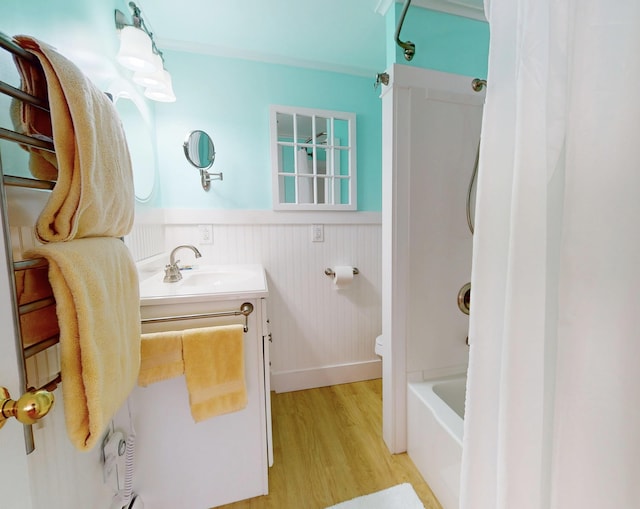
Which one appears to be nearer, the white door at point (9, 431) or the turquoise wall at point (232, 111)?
the white door at point (9, 431)

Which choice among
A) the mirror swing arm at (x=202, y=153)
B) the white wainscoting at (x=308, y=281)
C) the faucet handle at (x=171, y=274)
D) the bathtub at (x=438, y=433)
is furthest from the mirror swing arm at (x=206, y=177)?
the bathtub at (x=438, y=433)

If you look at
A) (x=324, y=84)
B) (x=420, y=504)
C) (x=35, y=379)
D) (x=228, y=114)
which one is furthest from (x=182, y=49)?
(x=420, y=504)

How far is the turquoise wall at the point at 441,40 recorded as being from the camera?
4.62ft

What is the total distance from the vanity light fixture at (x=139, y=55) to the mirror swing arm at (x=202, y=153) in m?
0.29

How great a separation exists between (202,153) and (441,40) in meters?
1.55

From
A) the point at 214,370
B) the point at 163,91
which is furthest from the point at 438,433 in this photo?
the point at 163,91

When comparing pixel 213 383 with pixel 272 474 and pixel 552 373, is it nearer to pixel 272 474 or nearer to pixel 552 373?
pixel 272 474

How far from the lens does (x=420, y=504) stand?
1112 millimetres

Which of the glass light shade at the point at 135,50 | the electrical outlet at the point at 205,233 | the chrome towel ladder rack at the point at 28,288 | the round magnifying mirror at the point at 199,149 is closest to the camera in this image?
the chrome towel ladder rack at the point at 28,288

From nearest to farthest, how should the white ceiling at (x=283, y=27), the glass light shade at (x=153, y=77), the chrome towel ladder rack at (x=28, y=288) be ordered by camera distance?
the chrome towel ladder rack at (x=28, y=288)
the glass light shade at (x=153, y=77)
the white ceiling at (x=283, y=27)

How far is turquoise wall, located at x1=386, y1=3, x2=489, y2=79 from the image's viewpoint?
1408 millimetres

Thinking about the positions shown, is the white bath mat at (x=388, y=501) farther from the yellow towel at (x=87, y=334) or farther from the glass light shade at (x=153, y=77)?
the glass light shade at (x=153, y=77)

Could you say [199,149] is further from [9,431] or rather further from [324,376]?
[324,376]

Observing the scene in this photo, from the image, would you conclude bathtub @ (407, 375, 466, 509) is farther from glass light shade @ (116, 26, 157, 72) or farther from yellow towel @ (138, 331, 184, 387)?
glass light shade @ (116, 26, 157, 72)
